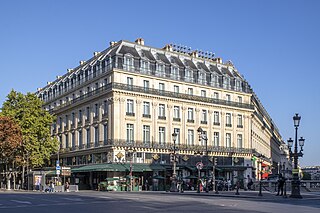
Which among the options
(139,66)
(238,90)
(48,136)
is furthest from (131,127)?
(238,90)

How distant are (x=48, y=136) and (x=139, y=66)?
727 inches

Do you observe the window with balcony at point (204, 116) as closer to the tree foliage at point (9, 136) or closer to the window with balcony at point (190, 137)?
the window with balcony at point (190, 137)

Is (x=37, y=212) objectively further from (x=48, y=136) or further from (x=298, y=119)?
(x=48, y=136)

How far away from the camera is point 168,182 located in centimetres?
6719

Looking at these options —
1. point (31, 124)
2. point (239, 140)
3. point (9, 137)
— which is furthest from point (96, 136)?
point (239, 140)

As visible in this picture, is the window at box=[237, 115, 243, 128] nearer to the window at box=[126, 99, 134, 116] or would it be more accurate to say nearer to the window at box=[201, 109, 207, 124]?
the window at box=[201, 109, 207, 124]

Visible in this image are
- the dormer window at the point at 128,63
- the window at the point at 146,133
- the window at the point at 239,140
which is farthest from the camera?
the window at the point at 239,140

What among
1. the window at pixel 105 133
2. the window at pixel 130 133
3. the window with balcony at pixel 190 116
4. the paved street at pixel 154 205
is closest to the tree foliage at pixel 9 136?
the window at pixel 105 133

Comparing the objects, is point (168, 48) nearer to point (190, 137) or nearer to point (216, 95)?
point (216, 95)

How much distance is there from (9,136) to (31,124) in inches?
296

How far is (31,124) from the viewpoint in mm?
70750

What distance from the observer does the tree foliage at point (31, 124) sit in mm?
69875

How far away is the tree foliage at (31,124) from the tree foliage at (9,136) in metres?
2.71

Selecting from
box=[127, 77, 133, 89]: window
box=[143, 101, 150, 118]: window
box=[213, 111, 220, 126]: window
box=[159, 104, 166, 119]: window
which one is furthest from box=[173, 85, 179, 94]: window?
box=[213, 111, 220, 126]: window
